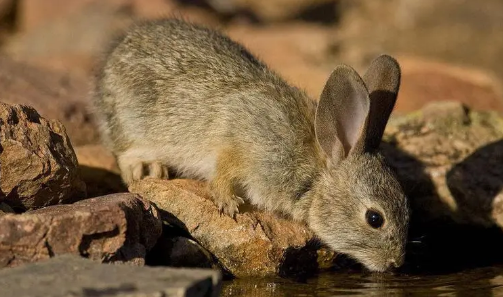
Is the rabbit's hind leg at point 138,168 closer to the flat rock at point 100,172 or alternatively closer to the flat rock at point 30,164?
the flat rock at point 100,172

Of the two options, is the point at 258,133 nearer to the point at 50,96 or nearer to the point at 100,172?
the point at 100,172

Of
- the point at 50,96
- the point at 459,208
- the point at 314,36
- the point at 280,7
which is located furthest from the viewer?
the point at 280,7

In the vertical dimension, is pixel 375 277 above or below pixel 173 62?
below

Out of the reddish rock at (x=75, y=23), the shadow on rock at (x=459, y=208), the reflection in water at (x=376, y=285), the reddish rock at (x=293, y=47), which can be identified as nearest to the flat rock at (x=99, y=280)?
the reflection in water at (x=376, y=285)

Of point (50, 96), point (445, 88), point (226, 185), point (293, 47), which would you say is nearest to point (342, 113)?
point (226, 185)

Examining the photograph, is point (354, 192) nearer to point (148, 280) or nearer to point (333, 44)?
point (148, 280)

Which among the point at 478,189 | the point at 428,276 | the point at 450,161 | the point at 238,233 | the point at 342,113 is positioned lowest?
the point at 428,276

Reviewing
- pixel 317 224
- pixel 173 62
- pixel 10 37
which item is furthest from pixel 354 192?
pixel 10 37
